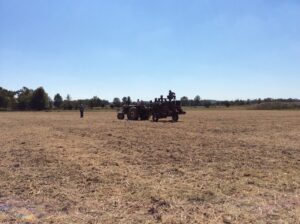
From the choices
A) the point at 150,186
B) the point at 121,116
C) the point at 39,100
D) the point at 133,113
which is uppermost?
the point at 39,100

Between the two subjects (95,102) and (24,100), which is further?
(95,102)

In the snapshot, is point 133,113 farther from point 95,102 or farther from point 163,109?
point 95,102

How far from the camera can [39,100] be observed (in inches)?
4277

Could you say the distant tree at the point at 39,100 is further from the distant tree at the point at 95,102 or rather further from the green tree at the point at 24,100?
the distant tree at the point at 95,102

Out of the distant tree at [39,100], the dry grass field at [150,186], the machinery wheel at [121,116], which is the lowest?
the dry grass field at [150,186]

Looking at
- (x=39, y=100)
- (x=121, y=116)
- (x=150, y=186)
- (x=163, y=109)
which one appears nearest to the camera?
(x=150, y=186)

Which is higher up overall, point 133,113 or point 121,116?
point 133,113

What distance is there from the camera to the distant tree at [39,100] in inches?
4274

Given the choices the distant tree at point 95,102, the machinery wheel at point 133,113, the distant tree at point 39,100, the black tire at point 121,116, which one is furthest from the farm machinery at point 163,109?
the distant tree at point 95,102

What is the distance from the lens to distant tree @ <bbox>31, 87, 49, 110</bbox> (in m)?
109

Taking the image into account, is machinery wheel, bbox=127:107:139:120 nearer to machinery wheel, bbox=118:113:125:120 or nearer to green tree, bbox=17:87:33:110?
machinery wheel, bbox=118:113:125:120

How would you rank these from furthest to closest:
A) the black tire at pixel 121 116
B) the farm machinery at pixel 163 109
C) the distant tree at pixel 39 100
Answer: the distant tree at pixel 39 100, the black tire at pixel 121 116, the farm machinery at pixel 163 109

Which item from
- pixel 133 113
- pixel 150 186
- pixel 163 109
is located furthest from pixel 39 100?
pixel 150 186

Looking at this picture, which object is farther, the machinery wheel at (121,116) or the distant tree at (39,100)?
the distant tree at (39,100)
